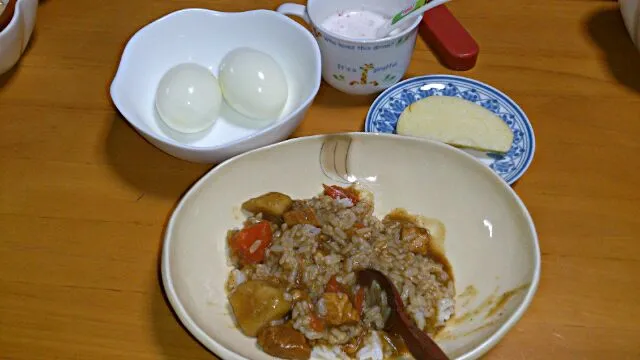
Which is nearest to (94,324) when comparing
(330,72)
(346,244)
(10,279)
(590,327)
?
(10,279)

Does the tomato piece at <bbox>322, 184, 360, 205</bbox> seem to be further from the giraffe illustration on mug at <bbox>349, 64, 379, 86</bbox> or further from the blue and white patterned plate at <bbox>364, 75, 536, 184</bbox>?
the giraffe illustration on mug at <bbox>349, 64, 379, 86</bbox>

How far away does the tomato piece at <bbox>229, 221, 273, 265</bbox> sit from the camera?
1.02 metres

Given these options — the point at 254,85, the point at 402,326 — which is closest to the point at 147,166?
the point at 254,85

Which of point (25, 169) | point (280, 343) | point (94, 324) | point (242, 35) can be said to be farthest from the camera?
point (242, 35)

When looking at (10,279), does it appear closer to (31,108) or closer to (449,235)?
(31,108)

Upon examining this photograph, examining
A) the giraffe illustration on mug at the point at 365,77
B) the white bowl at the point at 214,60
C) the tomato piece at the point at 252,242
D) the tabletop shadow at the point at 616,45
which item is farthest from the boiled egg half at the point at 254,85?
the tabletop shadow at the point at 616,45

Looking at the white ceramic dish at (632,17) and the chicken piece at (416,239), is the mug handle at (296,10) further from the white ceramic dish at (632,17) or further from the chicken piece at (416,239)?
the white ceramic dish at (632,17)

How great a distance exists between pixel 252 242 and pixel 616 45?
982 mm

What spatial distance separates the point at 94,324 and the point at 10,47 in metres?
0.65

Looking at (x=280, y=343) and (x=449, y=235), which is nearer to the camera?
(x=280, y=343)

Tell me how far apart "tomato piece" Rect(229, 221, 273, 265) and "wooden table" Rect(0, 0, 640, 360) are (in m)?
0.16

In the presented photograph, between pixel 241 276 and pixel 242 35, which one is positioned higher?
pixel 242 35

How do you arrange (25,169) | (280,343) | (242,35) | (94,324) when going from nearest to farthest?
(280,343) < (94,324) < (25,169) < (242,35)

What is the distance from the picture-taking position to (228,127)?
1.24m
